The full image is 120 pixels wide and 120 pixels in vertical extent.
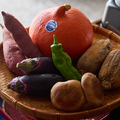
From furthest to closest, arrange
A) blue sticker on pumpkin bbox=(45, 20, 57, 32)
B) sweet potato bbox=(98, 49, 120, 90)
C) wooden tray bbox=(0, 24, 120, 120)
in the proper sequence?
blue sticker on pumpkin bbox=(45, 20, 57, 32)
sweet potato bbox=(98, 49, 120, 90)
wooden tray bbox=(0, 24, 120, 120)

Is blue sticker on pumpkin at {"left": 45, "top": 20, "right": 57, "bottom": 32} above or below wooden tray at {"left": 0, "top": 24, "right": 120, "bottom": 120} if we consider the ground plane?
above

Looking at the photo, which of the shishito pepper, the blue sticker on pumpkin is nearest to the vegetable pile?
the shishito pepper

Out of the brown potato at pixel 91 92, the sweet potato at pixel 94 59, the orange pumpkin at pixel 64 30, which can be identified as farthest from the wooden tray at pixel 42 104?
the orange pumpkin at pixel 64 30

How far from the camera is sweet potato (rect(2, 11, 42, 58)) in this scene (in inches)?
32.9

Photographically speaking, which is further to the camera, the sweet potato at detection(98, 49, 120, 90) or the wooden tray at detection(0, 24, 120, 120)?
the sweet potato at detection(98, 49, 120, 90)

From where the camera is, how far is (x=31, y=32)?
951 mm

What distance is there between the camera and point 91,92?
Answer: 676mm

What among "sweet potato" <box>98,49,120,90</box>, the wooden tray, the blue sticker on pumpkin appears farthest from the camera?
the blue sticker on pumpkin

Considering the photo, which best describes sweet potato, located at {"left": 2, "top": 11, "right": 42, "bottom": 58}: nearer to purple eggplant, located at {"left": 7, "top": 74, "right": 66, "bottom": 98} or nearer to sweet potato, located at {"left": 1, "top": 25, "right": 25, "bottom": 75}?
sweet potato, located at {"left": 1, "top": 25, "right": 25, "bottom": 75}

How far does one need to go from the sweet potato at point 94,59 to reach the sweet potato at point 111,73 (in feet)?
0.12

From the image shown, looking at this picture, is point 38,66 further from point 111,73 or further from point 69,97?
point 111,73

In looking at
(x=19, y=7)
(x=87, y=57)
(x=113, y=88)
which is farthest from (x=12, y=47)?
(x=19, y=7)

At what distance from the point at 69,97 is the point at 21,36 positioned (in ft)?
1.26

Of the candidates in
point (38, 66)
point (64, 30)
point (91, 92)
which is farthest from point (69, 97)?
point (64, 30)
